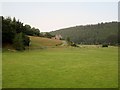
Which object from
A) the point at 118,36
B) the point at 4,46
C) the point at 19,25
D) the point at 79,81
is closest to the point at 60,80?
the point at 79,81

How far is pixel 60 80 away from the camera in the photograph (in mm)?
13602

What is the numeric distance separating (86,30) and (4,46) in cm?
14128

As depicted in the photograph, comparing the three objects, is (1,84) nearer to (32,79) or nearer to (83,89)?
(32,79)

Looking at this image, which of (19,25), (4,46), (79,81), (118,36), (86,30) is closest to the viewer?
(79,81)

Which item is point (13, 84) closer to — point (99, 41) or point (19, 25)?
point (19, 25)

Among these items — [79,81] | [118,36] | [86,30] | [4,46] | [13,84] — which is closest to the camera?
[13,84]

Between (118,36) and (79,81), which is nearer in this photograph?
(79,81)

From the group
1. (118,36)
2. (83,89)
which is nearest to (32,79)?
(83,89)

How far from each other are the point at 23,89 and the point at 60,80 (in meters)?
3.06

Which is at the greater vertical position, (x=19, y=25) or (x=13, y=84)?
(x=19, y=25)

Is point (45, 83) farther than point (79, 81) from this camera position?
No

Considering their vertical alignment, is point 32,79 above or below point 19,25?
below

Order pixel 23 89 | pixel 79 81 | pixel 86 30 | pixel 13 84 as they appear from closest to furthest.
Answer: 1. pixel 23 89
2. pixel 13 84
3. pixel 79 81
4. pixel 86 30

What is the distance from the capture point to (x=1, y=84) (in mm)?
12281
